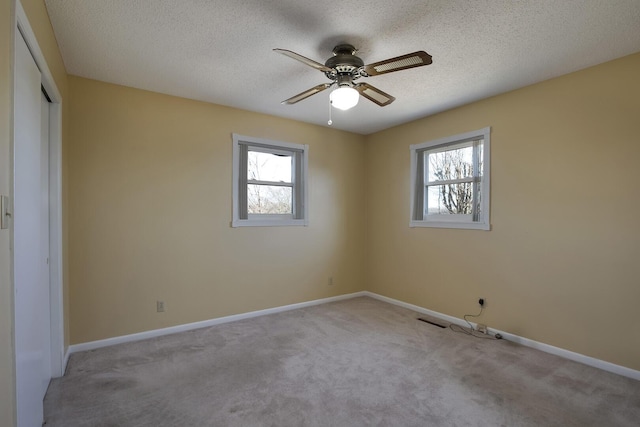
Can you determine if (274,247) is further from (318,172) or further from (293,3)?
(293,3)

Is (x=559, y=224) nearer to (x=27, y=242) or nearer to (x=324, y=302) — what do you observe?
(x=324, y=302)

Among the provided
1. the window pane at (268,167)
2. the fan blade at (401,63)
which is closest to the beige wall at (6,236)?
the fan blade at (401,63)

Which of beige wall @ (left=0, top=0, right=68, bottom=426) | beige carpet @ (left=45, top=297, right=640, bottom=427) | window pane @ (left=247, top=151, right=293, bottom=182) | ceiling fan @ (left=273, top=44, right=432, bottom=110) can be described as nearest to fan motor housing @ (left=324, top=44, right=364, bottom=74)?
ceiling fan @ (left=273, top=44, right=432, bottom=110)

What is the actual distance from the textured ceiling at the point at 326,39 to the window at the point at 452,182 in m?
0.69

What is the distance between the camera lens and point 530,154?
311 centimetres

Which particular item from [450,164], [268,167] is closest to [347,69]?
[268,167]

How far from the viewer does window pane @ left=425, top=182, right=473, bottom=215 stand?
376 centimetres

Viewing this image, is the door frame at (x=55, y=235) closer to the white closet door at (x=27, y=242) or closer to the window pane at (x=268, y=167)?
the white closet door at (x=27, y=242)

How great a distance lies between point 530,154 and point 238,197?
3254 mm

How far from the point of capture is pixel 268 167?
421 cm

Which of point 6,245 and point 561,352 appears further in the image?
point 561,352

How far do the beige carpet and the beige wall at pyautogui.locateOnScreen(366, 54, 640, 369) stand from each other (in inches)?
15.1

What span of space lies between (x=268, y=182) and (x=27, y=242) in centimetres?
274

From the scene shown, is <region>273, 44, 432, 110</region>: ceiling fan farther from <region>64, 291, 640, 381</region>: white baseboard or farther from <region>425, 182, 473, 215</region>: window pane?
<region>64, 291, 640, 381</region>: white baseboard
